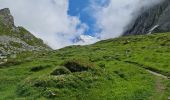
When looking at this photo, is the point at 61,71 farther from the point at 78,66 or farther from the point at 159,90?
the point at 159,90

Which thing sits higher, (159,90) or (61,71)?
(61,71)

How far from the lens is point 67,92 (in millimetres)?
46500

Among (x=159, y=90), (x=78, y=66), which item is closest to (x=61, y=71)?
(x=78, y=66)

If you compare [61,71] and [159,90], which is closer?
[159,90]

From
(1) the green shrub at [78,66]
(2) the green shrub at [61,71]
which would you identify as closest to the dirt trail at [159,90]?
(1) the green shrub at [78,66]

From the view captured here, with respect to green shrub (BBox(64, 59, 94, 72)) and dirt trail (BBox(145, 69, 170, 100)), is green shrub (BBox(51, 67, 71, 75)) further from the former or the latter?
dirt trail (BBox(145, 69, 170, 100))

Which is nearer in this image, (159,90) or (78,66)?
(159,90)

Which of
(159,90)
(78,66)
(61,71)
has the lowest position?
(159,90)

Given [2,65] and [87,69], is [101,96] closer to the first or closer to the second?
[87,69]

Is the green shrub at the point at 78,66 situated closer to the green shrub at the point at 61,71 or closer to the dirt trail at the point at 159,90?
the green shrub at the point at 61,71

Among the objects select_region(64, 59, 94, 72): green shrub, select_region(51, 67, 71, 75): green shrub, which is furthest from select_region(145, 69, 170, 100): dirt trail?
select_region(51, 67, 71, 75): green shrub

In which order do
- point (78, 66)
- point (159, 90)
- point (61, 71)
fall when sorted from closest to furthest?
1. point (159, 90)
2. point (61, 71)
3. point (78, 66)

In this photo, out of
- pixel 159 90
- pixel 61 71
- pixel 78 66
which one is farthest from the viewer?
pixel 78 66

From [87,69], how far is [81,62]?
274cm
